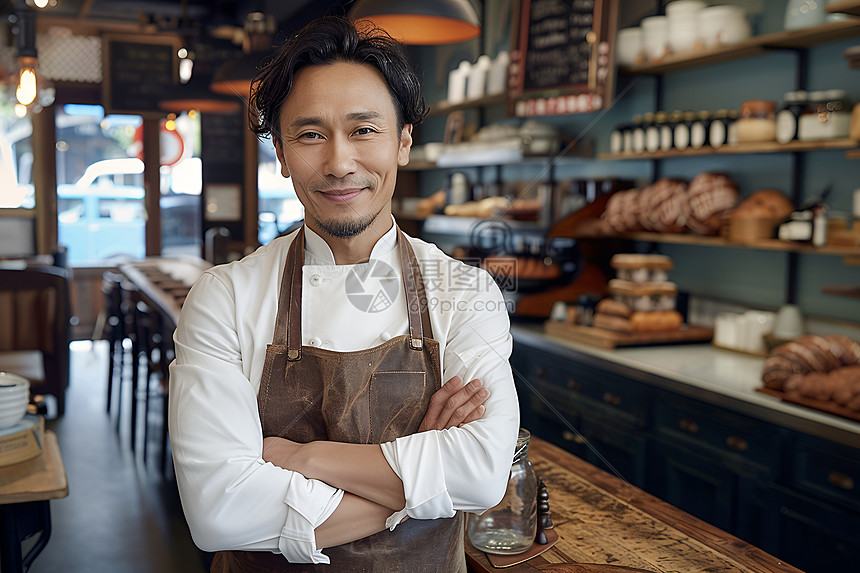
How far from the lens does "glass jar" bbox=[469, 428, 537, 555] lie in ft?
4.71

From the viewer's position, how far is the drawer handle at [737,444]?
253cm

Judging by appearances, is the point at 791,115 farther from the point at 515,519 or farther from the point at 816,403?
the point at 515,519

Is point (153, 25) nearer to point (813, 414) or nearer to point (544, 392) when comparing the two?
point (544, 392)

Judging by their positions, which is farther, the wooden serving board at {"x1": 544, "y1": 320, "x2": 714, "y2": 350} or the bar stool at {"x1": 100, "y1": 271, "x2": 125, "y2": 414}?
the bar stool at {"x1": 100, "y1": 271, "x2": 125, "y2": 414}

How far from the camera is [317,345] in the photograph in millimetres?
1305

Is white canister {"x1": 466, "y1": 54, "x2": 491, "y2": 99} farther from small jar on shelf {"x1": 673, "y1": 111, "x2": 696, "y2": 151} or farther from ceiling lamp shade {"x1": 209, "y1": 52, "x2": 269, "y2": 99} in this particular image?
small jar on shelf {"x1": 673, "y1": 111, "x2": 696, "y2": 151}

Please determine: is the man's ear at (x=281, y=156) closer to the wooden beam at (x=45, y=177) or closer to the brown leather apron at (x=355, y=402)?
the brown leather apron at (x=355, y=402)

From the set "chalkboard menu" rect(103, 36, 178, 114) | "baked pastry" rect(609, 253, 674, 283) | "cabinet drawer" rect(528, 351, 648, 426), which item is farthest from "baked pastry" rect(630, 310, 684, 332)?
"chalkboard menu" rect(103, 36, 178, 114)

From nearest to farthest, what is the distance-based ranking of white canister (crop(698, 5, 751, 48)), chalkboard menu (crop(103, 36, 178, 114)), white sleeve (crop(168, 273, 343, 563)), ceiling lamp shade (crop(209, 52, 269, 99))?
white sleeve (crop(168, 273, 343, 563)) < white canister (crop(698, 5, 751, 48)) < ceiling lamp shade (crop(209, 52, 269, 99)) < chalkboard menu (crop(103, 36, 178, 114))

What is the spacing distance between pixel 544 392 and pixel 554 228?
2.63 ft

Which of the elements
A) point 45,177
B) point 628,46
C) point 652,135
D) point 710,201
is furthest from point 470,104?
point 45,177

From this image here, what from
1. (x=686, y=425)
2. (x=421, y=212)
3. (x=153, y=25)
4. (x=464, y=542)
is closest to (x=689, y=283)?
(x=686, y=425)

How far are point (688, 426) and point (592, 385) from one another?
58cm

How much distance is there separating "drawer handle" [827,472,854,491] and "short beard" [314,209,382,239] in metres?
1.67
